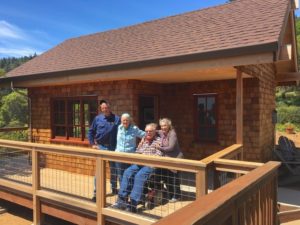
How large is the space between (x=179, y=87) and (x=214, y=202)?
7.10 meters

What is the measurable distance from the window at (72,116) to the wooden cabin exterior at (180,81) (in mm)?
26

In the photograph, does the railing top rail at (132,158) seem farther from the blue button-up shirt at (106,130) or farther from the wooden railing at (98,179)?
the blue button-up shirt at (106,130)

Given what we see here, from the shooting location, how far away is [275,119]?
928cm

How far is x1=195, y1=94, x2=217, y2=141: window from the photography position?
27.7ft

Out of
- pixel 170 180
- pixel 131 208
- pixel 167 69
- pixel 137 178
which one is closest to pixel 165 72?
pixel 167 69

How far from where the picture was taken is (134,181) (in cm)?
500

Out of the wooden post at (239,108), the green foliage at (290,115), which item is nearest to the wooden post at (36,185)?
the wooden post at (239,108)

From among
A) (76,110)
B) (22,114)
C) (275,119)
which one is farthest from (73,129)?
(22,114)

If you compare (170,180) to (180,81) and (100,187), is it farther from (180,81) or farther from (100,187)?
(180,81)

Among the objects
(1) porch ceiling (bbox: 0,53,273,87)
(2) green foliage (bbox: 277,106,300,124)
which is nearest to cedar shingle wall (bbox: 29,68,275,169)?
(1) porch ceiling (bbox: 0,53,273,87)

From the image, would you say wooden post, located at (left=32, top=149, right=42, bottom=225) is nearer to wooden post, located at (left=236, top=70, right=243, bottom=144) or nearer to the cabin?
the cabin

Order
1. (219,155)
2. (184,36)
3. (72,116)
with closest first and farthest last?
(219,155), (184,36), (72,116)

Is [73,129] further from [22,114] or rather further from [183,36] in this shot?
[22,114]

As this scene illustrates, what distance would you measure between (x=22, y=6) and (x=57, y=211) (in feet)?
51.8
